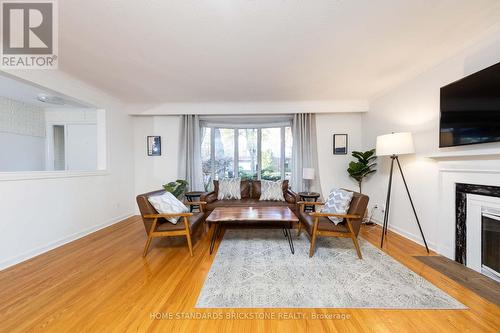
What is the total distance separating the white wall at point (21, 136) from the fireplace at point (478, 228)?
7667mm

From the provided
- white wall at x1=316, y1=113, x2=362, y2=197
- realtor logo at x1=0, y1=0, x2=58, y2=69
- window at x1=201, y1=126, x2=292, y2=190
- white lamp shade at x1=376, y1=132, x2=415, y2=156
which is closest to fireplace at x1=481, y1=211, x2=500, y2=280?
white lamp shade at x1=376, y1=132, x2=415, y2=156

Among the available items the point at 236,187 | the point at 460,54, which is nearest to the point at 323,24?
the point at 460,54

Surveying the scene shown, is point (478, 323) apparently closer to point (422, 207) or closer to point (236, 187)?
point (422, 207)

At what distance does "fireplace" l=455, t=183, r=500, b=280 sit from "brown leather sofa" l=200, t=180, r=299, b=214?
2.09m

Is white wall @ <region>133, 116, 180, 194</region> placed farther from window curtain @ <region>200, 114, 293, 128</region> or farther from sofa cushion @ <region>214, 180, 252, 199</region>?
sofa cushion @ <region>214, 180, 252, 199</region>

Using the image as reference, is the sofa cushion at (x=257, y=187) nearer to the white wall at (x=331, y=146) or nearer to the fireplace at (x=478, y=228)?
the white wall at (x=331, y=146)

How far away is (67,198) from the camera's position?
292 cm

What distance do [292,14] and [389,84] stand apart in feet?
8.34

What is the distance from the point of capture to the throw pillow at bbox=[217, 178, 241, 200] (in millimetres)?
4010

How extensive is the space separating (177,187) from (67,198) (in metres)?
1.69

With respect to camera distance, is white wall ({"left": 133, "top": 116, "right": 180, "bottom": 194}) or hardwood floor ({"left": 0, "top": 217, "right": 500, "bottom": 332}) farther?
white wall ({"left": 133, "top": 116, "right": 180, "bottom": 194})

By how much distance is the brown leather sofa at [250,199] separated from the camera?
11.8ft

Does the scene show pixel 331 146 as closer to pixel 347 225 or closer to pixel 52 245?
pixel 347 225

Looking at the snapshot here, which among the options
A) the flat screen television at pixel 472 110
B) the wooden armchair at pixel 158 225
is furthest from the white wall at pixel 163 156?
the flat screen television at pixel 472 110
